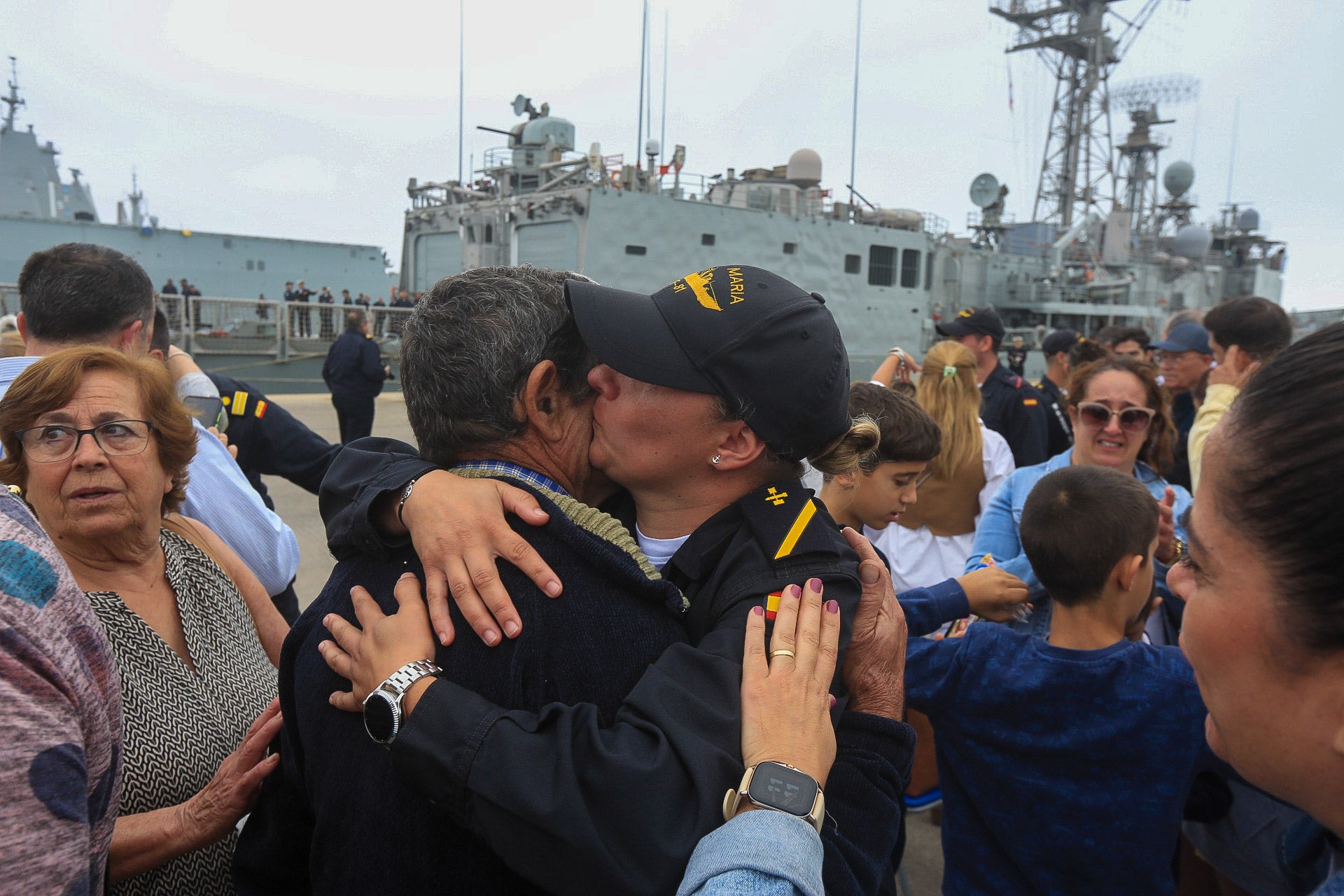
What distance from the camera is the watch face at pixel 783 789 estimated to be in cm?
117

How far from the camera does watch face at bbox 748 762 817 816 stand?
117 cm

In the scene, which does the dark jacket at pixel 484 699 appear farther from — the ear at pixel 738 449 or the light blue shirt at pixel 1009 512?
the light blue shirt at pixel 1009 512

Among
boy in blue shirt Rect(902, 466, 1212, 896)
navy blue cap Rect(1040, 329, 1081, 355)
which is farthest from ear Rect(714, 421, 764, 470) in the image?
navy blue cap Rect(1040, 329, 1081, 355)

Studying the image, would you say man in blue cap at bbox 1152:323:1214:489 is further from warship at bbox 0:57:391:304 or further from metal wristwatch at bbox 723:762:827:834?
warship at bbox 0:57:391:304

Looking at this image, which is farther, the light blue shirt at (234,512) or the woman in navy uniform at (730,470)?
the light blue shirt at (234,512)

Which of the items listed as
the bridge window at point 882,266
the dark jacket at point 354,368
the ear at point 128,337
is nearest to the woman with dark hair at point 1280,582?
the ear at point 128,337

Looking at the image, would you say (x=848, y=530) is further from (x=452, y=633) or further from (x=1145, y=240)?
(x=1145, y=240)

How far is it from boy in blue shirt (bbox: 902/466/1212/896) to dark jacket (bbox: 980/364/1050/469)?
11.1 feet

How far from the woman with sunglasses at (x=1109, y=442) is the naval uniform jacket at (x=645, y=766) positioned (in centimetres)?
206

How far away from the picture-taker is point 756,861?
1096 millimetres

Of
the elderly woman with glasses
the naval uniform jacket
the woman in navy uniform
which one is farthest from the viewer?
the elderly woman with glasses

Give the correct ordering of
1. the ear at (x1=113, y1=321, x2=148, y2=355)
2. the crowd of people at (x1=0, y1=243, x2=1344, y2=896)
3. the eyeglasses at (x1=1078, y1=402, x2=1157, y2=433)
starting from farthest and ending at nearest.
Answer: the eyeglasses at (x1=1078, y1=402, x2=1157, y2=433)
the ear at (x1=113, y1=321, x2=148, y2=355)
the crowd of people at (x1=0, y1=243, x2=1344, y2=896)

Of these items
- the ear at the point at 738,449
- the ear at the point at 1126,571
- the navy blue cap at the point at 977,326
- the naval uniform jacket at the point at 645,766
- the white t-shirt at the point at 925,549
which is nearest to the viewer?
the naval uniform jacket at the point at 645,766

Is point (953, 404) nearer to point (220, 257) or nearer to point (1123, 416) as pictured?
point (1123, 416)
